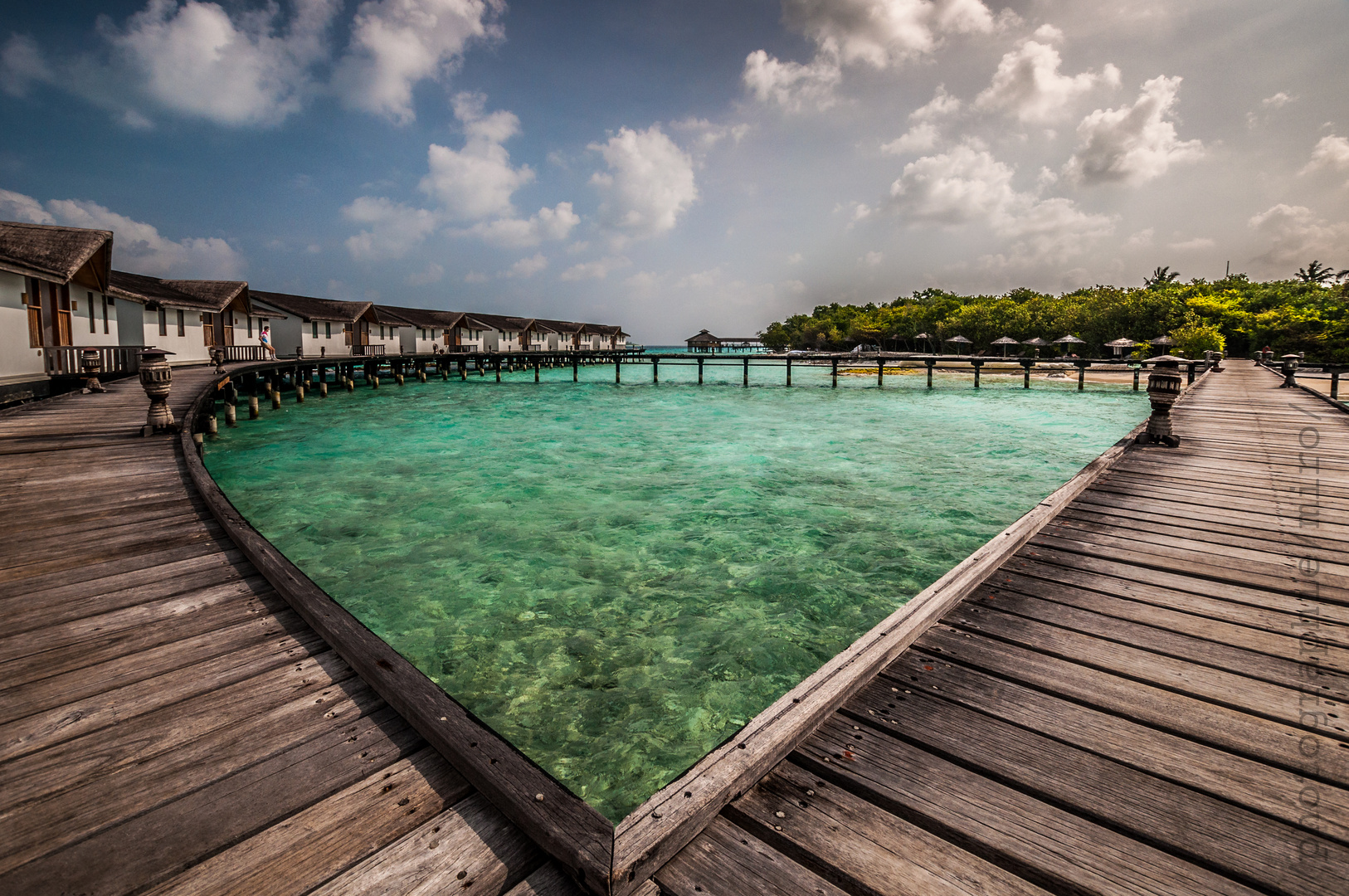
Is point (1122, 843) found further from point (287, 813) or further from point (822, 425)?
point (822, 425)

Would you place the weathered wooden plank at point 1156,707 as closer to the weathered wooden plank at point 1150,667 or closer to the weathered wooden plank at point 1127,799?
the weathered wooden plank at point 1150,667

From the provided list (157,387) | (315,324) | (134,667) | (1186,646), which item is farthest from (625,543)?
(315,324)

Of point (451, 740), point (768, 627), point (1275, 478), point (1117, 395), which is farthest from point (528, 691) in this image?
point (1117, 395)

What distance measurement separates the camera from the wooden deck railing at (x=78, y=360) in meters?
14.4

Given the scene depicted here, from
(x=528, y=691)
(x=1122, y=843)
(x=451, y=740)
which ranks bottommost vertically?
(x=528, y=691)

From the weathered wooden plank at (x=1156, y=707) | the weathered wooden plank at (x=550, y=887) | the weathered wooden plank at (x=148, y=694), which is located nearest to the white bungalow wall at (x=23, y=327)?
the weathered wooden plank at (x=148, y=694)

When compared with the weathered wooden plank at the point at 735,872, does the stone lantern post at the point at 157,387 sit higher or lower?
higher

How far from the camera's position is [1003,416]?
23.7 metres

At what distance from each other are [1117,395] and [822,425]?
70.2 ft

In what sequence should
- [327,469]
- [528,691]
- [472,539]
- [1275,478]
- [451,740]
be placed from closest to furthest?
1. [451,740]
2. [528,691]
3. [1275,478]
4. [472,539]
5. [327,469]

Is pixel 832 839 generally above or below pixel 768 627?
above

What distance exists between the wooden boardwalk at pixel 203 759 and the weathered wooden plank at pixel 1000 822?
3.45 feet

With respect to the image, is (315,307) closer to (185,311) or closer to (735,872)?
(185,311)

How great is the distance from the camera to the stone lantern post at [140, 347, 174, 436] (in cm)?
814
